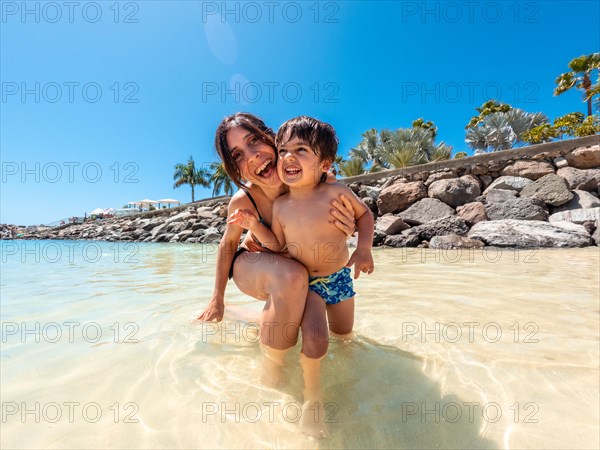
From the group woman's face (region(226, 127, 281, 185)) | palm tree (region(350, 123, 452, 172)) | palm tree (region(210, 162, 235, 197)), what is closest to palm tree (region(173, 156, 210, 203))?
palm tree (region(210, 162, 235, 197))

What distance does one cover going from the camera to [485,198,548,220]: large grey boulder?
21.6 ft

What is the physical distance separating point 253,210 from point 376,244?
6.10 m

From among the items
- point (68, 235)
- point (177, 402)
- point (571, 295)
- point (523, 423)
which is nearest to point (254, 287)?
point (177, 402)

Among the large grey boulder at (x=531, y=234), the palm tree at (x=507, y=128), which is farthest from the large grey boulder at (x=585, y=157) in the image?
the palm tree at (x=507, y=128)

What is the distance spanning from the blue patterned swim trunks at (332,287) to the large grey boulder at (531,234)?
5434 mm

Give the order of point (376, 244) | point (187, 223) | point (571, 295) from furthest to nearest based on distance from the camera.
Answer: point (187, 223) → point (376, 244) → point (571, 295)

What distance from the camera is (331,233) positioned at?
1665 mm

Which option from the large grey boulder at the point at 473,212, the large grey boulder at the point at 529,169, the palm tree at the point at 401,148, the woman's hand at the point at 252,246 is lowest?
the woman's hand at the point at 252,246

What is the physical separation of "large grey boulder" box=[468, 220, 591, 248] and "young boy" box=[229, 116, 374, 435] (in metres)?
5.44

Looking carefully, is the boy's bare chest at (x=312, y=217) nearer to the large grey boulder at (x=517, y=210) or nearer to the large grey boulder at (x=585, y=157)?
the large grey boulder at (x=517, y=210)

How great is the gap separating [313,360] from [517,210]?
23.9 ft

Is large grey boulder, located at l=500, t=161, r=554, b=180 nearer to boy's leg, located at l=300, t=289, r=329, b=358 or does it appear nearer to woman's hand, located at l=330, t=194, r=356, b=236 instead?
woman's hand, located at l=330, t=194, r=356, b=236

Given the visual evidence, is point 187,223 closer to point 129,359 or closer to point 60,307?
point 60,307

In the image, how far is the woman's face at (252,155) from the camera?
179 centimetres
